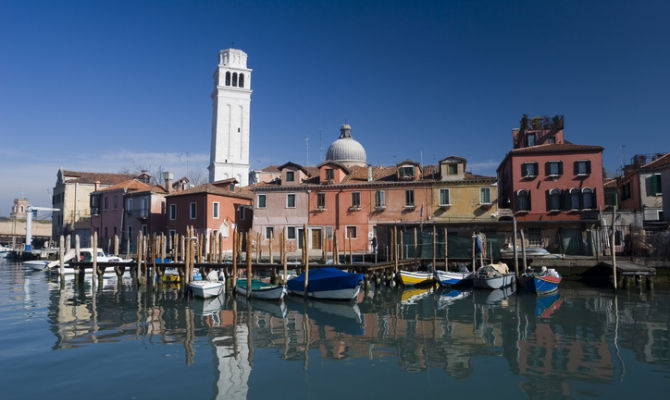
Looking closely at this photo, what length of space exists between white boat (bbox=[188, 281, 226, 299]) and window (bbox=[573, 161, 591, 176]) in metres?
25.9

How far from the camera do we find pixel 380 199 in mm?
34312

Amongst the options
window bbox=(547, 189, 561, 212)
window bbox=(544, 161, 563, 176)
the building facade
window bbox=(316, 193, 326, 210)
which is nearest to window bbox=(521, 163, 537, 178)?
window bbox=(544, 161, 563, 176)

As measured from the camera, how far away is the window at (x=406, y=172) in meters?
34.1

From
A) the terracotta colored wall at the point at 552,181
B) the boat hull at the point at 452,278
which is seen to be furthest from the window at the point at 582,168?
the boat hull at the point at 452,278

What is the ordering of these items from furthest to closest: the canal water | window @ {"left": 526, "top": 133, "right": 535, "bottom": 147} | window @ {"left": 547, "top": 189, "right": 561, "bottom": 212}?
1. window @ {"left": 526, "top": 133, "right": 535, "bottom": 147}
2. window @ {"left": 547, "top": 189, "right": 561, "bottom": 212}
3. the canal water

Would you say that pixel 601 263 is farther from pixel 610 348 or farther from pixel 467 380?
pixel 467 380

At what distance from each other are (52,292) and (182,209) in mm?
15984

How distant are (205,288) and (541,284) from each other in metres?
15.0

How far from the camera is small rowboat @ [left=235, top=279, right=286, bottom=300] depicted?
1895 cm

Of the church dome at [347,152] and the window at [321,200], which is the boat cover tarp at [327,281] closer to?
the window at [321,200]

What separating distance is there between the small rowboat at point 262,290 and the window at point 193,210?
58.0 ft

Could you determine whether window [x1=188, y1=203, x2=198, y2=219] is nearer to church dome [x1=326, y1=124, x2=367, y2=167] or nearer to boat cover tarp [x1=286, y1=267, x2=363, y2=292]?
boat cover tarp [x1=286, y1=267, x2=363, y2=292]

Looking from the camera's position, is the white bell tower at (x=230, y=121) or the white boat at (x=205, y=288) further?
the white bell tower at (x=230, y=121)

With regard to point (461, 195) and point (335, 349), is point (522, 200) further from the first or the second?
point (335, 349)
